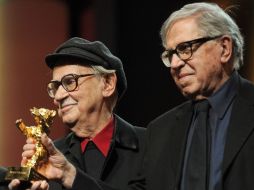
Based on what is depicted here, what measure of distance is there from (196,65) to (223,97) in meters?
0.18

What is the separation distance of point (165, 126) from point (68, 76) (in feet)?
1.71

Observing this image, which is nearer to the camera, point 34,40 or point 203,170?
point 203,170

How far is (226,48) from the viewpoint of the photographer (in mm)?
3426

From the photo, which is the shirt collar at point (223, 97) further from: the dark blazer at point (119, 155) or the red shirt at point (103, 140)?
the red shirt at point (103, 140)

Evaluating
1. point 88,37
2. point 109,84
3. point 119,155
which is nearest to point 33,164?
point 119,155

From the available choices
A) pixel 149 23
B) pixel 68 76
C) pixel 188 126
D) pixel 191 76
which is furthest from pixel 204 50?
pixel 149 23

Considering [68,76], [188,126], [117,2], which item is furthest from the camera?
[117,2]

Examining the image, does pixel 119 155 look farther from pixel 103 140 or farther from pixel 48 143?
pixel 48 143

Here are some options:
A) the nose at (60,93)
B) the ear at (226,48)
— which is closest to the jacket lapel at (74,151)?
the nose at (60,93)

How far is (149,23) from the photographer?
5871mm

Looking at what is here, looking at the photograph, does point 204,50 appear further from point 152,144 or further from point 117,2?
point 117,2

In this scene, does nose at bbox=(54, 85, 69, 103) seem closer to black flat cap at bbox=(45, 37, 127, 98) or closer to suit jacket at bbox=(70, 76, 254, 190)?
black flat cap at bbox=(45, 37, 127, 98)

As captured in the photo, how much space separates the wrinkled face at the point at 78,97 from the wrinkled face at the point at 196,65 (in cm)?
55

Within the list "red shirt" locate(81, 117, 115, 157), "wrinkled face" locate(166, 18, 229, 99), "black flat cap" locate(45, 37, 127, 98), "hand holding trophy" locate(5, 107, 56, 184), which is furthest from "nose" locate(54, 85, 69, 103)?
"wrinkled face" locate(166, 18, 229, 99)
